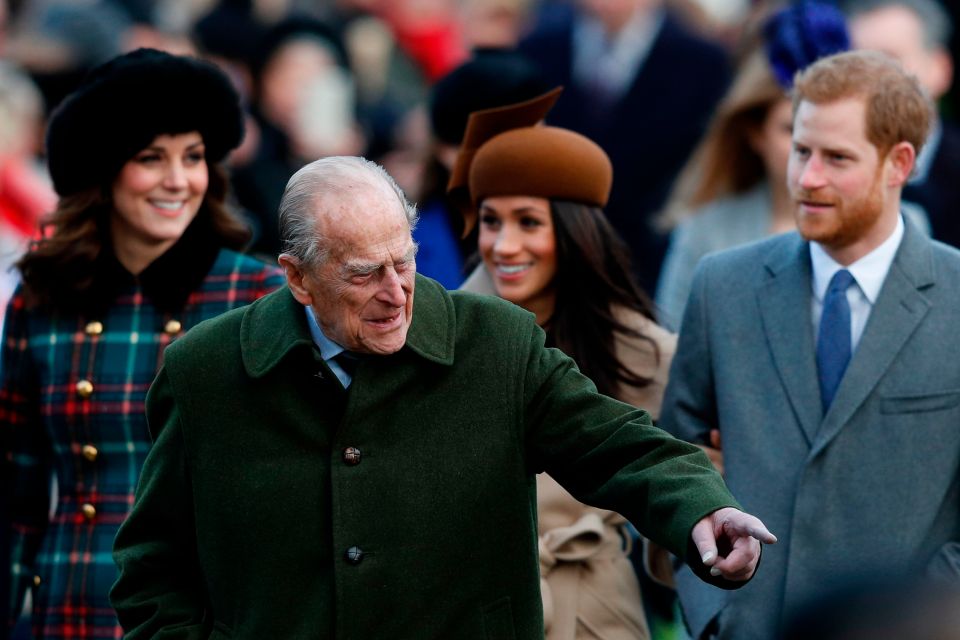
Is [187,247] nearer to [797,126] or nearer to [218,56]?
[797,126]

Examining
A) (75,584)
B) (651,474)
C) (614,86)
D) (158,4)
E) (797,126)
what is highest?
(158,4)

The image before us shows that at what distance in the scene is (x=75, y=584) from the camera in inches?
219

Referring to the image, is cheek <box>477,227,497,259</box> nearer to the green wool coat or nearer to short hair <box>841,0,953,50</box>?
the green wool coat

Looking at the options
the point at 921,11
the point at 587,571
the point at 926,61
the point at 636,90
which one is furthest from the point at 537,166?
the point at 921,11

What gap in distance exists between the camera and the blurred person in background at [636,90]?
8969 millimetres

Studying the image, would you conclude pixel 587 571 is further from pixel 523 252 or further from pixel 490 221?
pixel 490 221

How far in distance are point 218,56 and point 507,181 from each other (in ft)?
17.1

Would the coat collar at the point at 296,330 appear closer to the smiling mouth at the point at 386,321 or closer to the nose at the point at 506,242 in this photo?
the smiling mouth at the point at 386,321

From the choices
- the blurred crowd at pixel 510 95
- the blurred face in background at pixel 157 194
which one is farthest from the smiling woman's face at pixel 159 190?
the blurred crowd at pixel 510 95

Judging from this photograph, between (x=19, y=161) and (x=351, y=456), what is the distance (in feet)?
18.8

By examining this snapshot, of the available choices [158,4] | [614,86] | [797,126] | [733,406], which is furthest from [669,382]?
[158,4]

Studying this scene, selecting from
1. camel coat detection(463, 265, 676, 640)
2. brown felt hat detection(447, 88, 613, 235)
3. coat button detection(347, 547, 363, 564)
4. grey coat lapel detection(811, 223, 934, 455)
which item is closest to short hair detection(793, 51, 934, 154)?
grey coat lapel detection(811, 223, 934, 455)

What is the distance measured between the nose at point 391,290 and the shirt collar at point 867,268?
1603mm

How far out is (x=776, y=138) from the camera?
732cm
